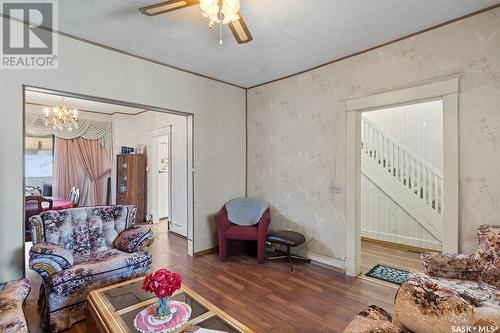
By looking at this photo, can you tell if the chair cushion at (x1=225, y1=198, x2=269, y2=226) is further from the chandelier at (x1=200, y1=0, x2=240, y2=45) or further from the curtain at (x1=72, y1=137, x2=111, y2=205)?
the curtain at (x1=72, y1=137, x2=111, y2=205)

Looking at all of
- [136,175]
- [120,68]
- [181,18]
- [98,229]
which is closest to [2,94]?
[120,68]

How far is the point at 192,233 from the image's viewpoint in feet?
12.3

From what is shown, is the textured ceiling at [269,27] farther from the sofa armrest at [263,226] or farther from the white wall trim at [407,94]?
the sofa armrest at [263,226]

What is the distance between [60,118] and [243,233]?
4.23m

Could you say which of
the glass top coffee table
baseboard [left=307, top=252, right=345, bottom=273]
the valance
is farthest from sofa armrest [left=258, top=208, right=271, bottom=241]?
the valance

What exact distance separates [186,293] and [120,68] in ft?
8.80

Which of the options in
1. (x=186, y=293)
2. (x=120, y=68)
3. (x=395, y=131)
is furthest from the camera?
(x=395, y=131)

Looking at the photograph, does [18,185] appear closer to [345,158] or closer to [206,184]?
[206,184]

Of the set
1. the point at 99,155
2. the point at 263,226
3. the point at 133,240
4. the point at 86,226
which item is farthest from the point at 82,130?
the point at 263,226

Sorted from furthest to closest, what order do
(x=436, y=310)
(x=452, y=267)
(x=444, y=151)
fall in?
(x=444, y=151) → (x=452, y=267) → (x=436, y=310)

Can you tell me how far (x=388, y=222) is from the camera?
4.36 m

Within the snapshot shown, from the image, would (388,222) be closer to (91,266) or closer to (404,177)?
(404,177)

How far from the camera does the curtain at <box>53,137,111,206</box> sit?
593 cm

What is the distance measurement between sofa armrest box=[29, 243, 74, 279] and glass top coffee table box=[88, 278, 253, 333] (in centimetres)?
52
